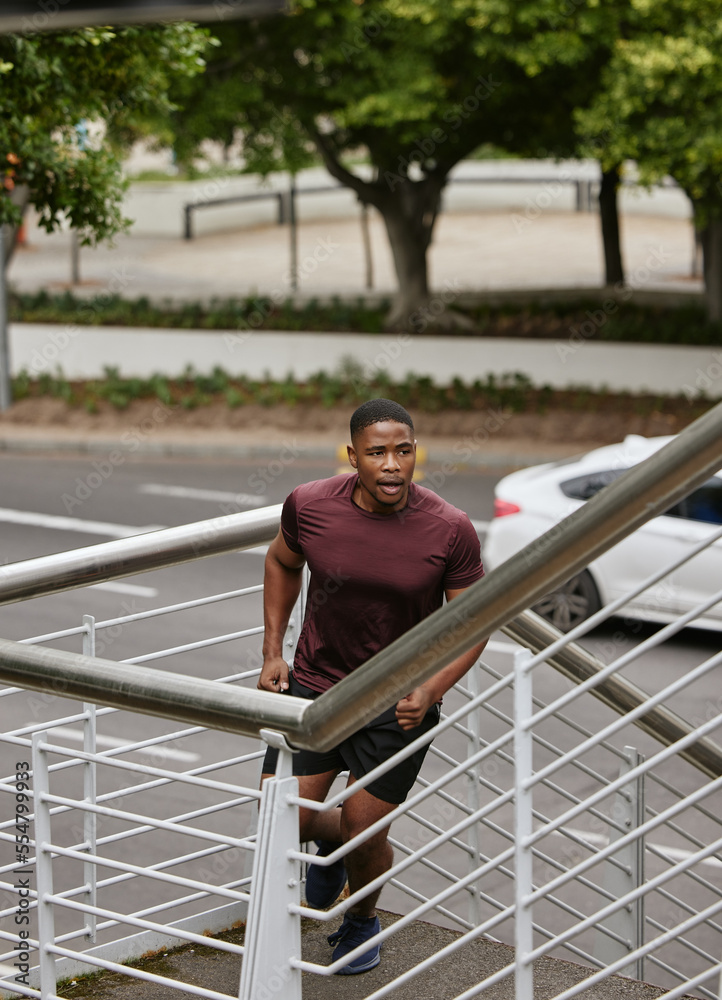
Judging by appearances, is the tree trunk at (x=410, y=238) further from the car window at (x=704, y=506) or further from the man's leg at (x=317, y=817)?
the man's leg at (x=317, y=817)

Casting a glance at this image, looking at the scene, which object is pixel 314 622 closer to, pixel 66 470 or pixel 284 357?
pixel 66 470

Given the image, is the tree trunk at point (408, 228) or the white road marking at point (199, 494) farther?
the tree trunk at point (408, 228)

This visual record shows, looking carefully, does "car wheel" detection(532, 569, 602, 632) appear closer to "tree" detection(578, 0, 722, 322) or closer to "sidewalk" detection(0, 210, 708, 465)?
"tree" detection(578, 0, 722, 322)

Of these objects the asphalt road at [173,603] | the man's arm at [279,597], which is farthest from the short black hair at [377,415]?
the asphalt road at [173,603]

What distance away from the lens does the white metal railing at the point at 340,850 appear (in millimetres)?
2572

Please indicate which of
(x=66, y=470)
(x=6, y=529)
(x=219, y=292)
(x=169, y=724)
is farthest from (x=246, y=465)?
(x=219, y=292)

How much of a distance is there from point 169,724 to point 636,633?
4130 millimetres

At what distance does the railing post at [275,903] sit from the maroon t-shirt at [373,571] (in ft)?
2.62

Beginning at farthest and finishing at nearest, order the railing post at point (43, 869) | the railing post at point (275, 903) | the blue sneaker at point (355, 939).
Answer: the blue sneaker at point (355, 939) < the railing post at point (43, 869) < the railing post at point (275, 903)

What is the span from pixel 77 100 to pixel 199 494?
22.3 ft

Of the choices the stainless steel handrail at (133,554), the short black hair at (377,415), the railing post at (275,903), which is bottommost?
the railing post at (275,903)

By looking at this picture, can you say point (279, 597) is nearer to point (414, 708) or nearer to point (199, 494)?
point (414, 708)

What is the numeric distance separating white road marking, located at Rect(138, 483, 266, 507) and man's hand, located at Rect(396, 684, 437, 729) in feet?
38.7

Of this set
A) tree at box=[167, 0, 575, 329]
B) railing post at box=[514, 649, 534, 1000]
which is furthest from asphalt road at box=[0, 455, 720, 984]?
tree at box=[167, 0, 575, 329]
